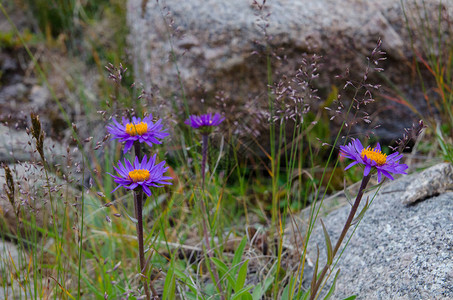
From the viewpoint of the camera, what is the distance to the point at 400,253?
59.0 inches

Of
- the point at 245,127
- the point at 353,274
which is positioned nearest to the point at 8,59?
the point at 245,127

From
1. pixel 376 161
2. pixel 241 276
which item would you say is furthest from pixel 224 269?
pixel 376 161

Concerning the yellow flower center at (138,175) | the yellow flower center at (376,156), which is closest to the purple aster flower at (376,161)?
the yellow flower center at (376,156)

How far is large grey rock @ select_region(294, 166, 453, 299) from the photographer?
4.43 ft

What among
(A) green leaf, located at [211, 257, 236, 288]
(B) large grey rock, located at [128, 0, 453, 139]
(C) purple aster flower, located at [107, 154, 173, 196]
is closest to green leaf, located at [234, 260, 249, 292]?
(A) green leaf, located at [211, 257, 236, 288]

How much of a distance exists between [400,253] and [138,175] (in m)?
0.95

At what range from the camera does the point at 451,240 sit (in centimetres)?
141

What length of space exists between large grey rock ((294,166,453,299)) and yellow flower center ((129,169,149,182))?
869mm

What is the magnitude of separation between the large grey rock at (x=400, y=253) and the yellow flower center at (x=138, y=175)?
0.87 meters

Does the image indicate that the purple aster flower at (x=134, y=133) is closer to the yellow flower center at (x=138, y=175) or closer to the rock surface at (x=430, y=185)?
the yellow flower center at (x=138, y=175)

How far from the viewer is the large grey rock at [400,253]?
135 centimetres

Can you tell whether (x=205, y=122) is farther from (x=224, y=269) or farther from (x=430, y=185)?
(x=430, y=185)

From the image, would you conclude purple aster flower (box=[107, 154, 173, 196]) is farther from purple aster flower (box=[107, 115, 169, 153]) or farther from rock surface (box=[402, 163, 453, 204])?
rock surface (box=[402, 163, 453, 204])

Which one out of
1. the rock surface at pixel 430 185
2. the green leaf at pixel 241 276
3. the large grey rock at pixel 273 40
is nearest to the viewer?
the green leaf at pixel 241 276
